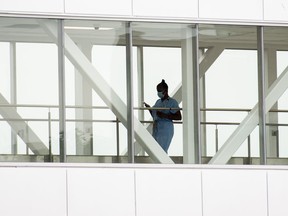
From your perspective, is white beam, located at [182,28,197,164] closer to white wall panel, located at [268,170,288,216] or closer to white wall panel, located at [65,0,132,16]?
white wall panel, located at [65,0,132,16]

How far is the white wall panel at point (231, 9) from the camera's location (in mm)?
30250

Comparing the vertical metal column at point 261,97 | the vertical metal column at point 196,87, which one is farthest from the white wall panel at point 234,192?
the vertical metal column at point 196,87

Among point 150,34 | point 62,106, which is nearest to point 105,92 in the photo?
point 62,106

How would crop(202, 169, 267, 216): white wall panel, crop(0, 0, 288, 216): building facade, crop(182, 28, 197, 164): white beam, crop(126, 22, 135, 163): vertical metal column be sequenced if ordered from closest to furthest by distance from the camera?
crop(0, 0, 288, 216): building facade < crop(126, 22, 135, 163): vertical metal column < crop(182, 28, 197, 164): white beam < crop(202, 169, 267, 216): white wall panel

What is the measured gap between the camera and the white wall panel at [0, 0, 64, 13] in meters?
29.1

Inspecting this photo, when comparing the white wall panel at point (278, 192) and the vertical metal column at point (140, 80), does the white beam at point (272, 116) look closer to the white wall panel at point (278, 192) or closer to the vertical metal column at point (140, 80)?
the white wall panel at point (278, 192)

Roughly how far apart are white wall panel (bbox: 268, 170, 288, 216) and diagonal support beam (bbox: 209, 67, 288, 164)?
0.80 m

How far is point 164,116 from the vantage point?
29.9 meters

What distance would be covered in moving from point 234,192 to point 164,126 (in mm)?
1738

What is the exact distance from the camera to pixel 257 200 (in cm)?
3055

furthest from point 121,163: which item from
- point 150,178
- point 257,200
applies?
point 257,200

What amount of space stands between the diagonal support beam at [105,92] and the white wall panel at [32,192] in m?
1.46

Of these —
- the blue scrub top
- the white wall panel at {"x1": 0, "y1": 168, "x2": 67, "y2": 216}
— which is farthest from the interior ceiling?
the white wall panel at {"x1": 0, "y1": 168, "x2": 67, "y2": 216}

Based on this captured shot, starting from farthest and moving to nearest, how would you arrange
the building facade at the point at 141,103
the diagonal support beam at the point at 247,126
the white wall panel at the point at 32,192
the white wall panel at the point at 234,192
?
the diagonal support beam at the point at 247,126 < the white wall panel at the point at 234,192 < the building facade at the point at 141,103 < the white wall panel at the point at 32,192
